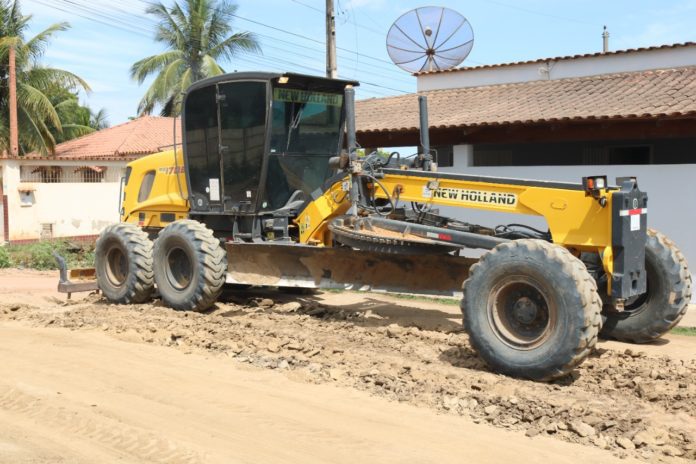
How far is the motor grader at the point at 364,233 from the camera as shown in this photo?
20.5 feet

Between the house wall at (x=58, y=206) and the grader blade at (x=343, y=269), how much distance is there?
12.5m

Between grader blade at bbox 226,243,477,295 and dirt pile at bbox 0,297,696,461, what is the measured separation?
1.42 ft

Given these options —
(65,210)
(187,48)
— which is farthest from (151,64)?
(65,210)

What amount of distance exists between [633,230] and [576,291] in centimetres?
91

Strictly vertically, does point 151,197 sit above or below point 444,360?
above

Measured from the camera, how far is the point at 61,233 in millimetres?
20562

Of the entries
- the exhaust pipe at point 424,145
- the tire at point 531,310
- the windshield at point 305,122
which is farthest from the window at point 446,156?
the tire at point 531,310

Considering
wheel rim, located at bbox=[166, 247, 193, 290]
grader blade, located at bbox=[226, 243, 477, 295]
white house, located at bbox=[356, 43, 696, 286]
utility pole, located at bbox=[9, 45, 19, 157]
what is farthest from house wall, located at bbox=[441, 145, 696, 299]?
utility pole, located at bbox=[9, 45, 19, 157]

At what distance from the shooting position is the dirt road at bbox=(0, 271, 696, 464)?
15.5 ft

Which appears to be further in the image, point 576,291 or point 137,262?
point 137,262

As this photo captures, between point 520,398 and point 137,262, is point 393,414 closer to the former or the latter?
point 520,398

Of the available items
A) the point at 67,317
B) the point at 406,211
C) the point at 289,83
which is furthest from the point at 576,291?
the point at 67,317

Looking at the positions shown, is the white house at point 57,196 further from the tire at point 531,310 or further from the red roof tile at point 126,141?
the tire at point 531,310

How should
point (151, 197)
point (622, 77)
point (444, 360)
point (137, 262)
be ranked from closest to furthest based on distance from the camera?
point (444, 360) → point (137, 262) → point (151, 197) → point (622, 77)
